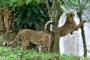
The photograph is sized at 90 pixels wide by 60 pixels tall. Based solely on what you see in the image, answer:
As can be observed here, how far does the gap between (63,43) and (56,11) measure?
67.7 inches

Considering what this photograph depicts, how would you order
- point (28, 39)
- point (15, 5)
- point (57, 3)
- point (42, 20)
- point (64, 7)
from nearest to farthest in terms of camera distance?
point (57, 3)
point (64, 7)
point (28, 39)
point (15, 5)
point (42, 20)

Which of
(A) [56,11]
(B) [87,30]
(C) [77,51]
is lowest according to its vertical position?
(C) [77,51]

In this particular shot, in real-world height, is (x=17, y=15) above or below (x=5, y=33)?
above

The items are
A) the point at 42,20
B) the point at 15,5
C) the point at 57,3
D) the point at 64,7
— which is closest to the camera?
the point at 57,3

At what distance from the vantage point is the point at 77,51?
6578mm

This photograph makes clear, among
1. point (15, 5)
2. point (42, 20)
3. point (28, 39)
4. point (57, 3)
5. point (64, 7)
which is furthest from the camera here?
point (42, 20)

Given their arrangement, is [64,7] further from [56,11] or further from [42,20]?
[42,20]

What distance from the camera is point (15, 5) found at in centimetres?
674

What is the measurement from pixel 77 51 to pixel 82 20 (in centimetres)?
135

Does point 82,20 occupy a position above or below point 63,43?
above

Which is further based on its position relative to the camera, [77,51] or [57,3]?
[77,51]

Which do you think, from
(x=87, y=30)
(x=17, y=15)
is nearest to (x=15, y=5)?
(x=17, y=15)

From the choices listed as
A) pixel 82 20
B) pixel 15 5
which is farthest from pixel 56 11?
pixel 15 5

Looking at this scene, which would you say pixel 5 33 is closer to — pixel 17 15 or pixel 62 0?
pixel 17 15
